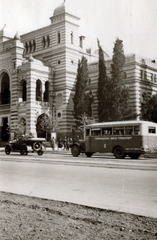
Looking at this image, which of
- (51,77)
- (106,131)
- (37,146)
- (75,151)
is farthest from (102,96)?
(106,131)

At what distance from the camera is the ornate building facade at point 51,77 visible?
145ft

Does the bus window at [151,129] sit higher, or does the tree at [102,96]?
the tree at [102,96]

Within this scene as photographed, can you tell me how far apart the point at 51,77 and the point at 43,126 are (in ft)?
29.6

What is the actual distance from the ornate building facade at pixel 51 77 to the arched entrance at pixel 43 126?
151mm

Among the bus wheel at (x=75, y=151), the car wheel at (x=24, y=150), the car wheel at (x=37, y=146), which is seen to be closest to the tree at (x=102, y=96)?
the car wheel at (x=37, y=146)

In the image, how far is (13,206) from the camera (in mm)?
6211

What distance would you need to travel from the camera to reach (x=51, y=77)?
159 ft

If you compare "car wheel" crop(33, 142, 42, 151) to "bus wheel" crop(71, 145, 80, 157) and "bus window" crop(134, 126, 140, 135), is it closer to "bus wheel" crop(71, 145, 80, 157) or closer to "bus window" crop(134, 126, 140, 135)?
"bus wheel" crop(71, 145, 80, 157)

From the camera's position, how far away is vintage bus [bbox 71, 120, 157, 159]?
2119 cm

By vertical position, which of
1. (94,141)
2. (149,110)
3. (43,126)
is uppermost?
(149,110)

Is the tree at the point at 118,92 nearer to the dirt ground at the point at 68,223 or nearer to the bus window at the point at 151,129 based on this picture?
the bus window at the point at 151,129

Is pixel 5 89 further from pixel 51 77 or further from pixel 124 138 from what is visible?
pixel 124 138

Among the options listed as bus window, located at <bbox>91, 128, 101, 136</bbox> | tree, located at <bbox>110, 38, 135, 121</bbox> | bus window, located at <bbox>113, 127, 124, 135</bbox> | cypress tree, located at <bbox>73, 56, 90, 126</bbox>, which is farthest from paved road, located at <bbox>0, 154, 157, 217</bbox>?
cypress tree, located at <bbox>73, 56, 90, 126</bbox>

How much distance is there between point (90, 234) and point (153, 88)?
43710mm
